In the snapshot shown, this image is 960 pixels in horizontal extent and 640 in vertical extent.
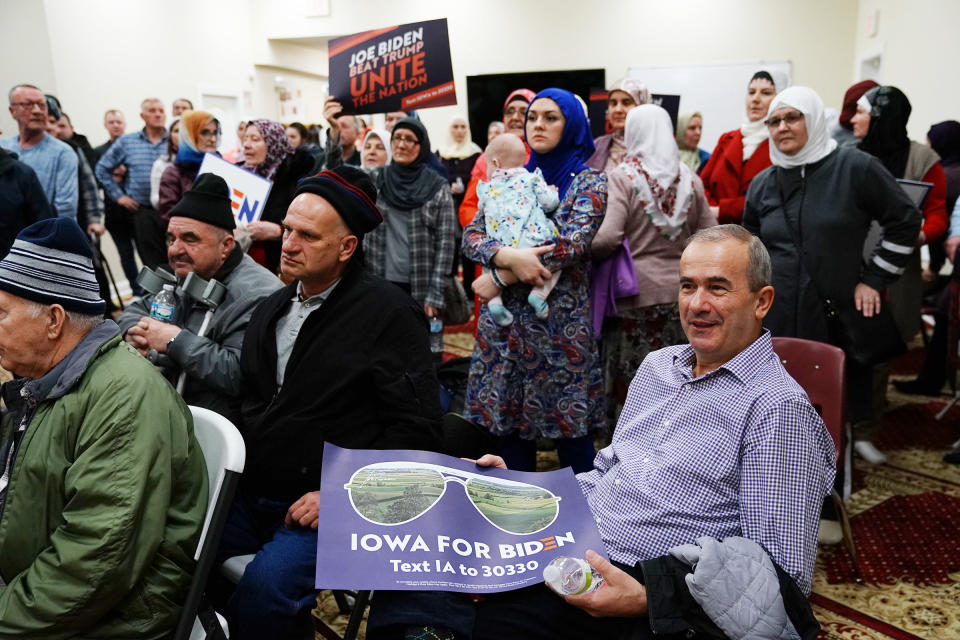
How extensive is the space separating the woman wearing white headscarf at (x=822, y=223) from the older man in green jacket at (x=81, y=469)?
231 centimetres

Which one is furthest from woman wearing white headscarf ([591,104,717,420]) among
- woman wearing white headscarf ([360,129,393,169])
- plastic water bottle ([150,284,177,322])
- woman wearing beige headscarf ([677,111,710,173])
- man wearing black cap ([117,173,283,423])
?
woman wearing beige headscarf ([677,111,710,173])

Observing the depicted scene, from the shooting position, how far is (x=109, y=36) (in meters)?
8.45

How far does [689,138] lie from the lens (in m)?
6.05

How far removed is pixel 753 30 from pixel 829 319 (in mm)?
7868

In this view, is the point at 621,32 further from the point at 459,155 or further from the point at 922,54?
the point at 922,54

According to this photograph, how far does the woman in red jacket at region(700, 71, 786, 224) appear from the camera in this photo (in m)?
3.75

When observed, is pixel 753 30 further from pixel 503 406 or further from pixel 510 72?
pixel 503 406

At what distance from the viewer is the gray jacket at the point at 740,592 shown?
1191mm

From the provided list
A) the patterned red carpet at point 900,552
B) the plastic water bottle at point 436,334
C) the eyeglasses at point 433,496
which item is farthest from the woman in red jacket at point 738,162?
the eyeglasses at point 433,496

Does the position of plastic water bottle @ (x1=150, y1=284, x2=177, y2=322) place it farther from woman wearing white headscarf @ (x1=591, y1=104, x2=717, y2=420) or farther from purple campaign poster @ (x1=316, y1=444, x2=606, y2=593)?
woman wearing white headscarf @ (x1=591, y1=104, x2=717, y2=420)

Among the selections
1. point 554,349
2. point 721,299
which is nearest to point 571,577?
point 721,299

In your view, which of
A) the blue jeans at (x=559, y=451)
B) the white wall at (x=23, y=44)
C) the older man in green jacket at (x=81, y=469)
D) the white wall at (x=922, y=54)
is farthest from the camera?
the white wall at (x=23, y=44)

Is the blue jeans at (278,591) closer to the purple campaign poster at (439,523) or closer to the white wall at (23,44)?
the purple campaign poster at (439,523)

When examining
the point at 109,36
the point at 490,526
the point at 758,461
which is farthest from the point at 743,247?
the point at 109,36
